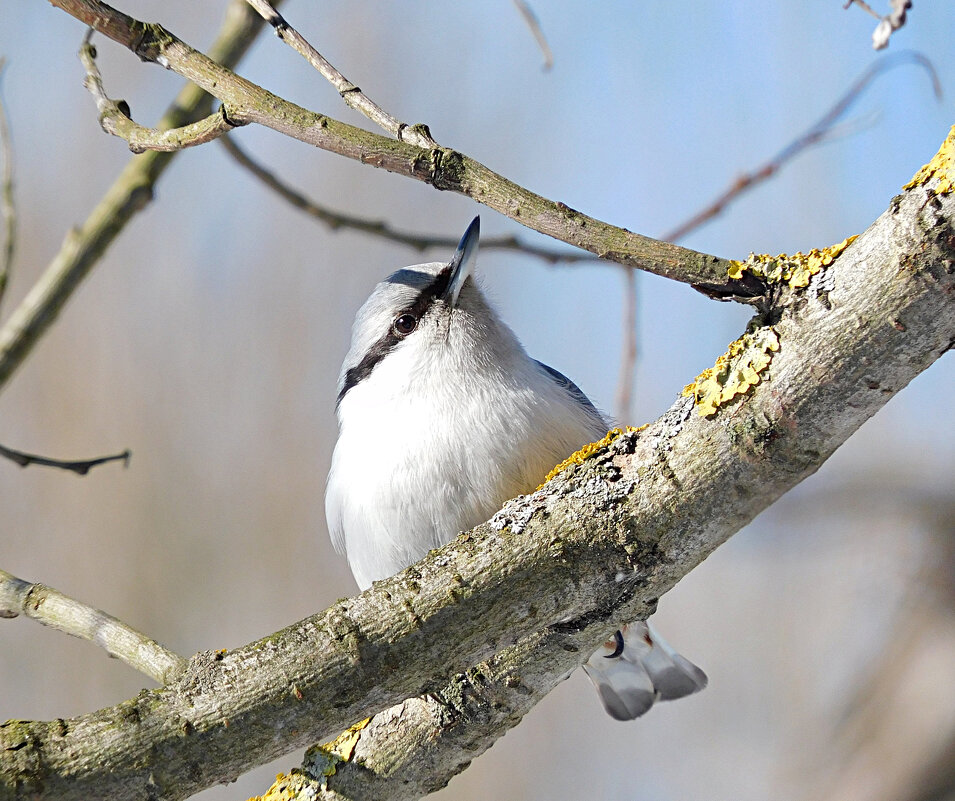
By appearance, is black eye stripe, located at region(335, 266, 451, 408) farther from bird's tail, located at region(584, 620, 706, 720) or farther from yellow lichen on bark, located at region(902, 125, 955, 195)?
yellow lichen on bark, located at region(902, 125, 955, 195)

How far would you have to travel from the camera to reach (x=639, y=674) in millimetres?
3266

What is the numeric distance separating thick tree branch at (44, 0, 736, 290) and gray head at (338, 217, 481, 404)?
116cm

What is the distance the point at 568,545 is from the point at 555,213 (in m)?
0.53

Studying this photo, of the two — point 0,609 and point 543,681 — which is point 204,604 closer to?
point 0,609

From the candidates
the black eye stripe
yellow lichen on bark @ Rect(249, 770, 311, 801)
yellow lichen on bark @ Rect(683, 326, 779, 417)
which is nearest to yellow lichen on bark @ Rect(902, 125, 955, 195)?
yellow lichen on bark @ Rect(683, 326, 779, 417)

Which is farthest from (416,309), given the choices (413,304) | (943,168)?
(943,168)

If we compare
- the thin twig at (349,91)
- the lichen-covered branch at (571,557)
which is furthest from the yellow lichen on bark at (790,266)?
the thin twig at (349,91)

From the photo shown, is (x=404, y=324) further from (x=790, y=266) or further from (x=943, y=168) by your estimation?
(x=943, y=168)

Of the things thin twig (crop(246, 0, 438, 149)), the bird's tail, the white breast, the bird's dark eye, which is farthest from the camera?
the bird's tail

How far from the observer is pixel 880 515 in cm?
400

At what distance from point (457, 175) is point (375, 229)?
1427mm

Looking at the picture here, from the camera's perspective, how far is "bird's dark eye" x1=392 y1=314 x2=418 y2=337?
2.88 m

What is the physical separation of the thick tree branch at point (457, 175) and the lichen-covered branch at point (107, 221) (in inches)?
43.7

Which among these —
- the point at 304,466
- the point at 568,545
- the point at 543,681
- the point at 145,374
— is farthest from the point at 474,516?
the point at 145,374
